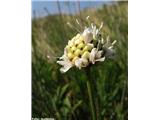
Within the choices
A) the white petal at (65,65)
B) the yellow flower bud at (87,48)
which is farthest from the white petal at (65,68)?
the yellow flower bud at (87,48)

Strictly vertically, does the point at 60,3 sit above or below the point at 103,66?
above

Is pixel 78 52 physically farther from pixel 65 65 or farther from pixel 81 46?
pixel 65 65

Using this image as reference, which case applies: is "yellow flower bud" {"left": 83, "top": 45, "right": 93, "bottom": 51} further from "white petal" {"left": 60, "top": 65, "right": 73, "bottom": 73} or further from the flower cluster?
"white petal" {"left": 60, "top": 65, "right": 73, "bottom": 73}

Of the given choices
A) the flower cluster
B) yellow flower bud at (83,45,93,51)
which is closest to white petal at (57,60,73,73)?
the flower cluster
